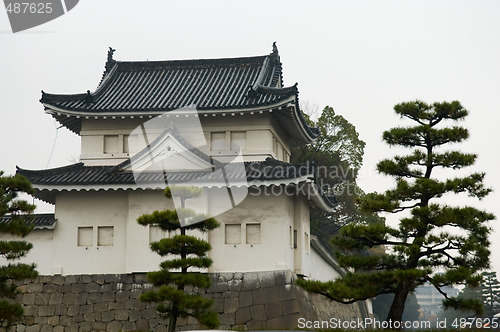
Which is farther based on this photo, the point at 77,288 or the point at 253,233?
the point at 77,288

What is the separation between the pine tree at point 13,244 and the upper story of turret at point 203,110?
A: 255 inches

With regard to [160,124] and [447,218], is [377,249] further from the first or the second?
[447,218]

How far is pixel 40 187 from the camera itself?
82.5ft

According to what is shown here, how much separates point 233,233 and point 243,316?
2.98 m

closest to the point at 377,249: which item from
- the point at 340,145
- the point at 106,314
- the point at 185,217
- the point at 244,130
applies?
the point at 340,145

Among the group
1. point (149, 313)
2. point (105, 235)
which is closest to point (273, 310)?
point (149, 313)

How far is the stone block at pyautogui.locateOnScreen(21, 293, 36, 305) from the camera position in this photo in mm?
25453

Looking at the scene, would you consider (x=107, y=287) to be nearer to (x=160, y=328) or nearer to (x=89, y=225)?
(x=89, y=225)

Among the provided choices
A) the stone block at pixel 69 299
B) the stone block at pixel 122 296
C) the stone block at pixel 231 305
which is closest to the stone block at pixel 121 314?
the stone block at pixel 122 296

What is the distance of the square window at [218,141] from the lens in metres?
27.3

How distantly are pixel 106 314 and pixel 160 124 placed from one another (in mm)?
7703

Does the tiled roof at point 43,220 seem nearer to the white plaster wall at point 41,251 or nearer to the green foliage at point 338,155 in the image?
the white plaster wall at point 41,251

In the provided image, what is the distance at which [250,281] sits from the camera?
24219mm

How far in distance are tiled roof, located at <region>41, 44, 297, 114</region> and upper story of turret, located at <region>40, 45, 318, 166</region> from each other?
0.04m
